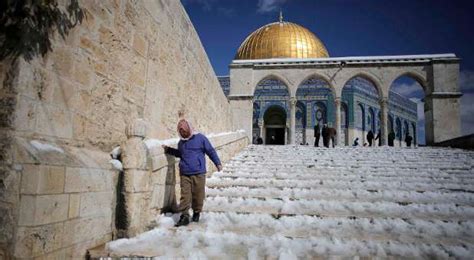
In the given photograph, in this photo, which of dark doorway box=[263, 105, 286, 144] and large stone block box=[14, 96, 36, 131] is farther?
dark doorway box=[263, 105, 286, 144]

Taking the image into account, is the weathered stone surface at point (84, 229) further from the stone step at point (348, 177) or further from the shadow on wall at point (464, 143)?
the shadow on wall at point (464, 143)

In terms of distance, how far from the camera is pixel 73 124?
2.54 meters

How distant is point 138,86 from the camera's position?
384 cm

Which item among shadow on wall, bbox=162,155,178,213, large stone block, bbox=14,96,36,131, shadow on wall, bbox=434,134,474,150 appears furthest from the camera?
shadow on wall, bbox=434,134,474,150

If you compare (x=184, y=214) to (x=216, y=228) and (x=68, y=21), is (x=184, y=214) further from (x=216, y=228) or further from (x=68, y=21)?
(x=68, y=21)

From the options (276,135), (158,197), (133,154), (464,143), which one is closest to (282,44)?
(276,135)

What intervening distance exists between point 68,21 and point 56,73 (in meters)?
0.44

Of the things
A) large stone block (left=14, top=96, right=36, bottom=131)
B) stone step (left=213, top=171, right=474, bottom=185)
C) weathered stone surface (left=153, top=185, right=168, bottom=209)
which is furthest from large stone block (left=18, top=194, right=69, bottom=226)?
stone step (left=213, top=171, right=474, bottom=185)

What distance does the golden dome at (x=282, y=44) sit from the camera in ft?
73.6

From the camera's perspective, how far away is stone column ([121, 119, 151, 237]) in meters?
2.77

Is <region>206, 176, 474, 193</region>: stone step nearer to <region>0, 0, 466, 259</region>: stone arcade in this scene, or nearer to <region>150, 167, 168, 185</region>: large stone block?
<region>0, 0, 466, 259</region>: stone arcade

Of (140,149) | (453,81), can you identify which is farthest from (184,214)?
(453,81)

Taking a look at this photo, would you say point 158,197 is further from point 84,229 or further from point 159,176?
point 84,229

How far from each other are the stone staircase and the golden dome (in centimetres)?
1781
